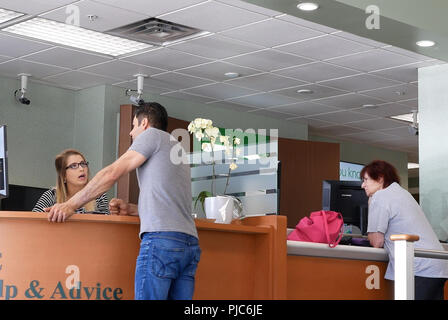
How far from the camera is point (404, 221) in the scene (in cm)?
488

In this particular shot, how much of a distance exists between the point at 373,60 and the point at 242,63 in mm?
1252

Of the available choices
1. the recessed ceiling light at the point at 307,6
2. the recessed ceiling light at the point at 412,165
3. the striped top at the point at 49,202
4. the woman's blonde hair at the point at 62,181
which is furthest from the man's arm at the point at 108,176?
the recessed ceiling light at the point at 412,165

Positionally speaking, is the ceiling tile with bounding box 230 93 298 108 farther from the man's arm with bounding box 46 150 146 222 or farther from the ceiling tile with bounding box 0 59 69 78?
the man's arm with bounding box 46 150 146 222

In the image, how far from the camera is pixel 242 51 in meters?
7.54

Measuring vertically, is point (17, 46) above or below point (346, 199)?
above

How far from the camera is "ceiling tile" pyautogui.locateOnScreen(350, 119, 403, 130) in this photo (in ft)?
35.5

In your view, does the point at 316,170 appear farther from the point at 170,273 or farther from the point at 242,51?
the point at 170,273

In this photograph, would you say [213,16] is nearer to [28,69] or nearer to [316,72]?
[316,72]

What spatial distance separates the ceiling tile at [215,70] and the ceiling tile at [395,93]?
159 cm

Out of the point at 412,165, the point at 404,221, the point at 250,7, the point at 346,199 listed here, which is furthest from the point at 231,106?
the point at 412,165

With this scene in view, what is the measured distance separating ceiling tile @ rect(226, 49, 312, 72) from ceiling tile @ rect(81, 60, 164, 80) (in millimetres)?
971

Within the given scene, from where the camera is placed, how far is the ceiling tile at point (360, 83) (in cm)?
845

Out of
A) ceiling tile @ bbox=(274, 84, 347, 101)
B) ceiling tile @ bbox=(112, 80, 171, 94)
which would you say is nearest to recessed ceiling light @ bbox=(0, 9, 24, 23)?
ceiling tile @ bbox=(112, 80, 171, 94)
